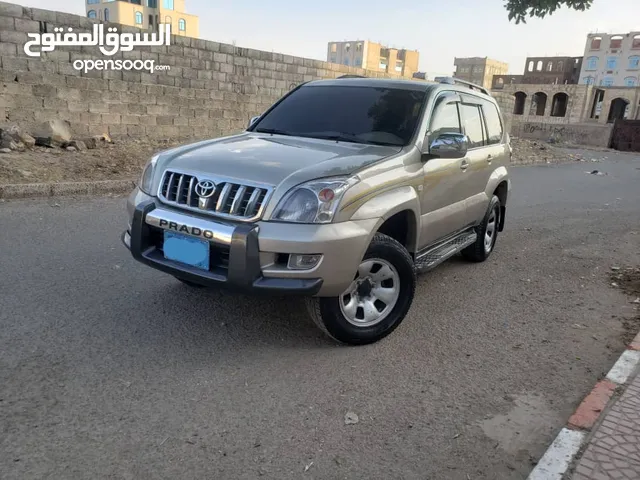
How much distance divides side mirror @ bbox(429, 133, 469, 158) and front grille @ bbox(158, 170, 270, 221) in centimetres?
154

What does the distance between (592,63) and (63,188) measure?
A: 318 feet

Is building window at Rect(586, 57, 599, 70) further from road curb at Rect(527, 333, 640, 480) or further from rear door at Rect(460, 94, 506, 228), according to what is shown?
road curb at Rect(527, 333, 640, 480)

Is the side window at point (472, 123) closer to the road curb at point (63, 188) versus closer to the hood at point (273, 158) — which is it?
the hood at point (273, 158)

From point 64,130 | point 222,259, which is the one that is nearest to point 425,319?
point 222,259

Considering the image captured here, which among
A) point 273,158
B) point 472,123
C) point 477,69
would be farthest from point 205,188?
point 477,69

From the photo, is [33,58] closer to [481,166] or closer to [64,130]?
[64,130]

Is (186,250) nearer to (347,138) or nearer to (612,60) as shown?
(347,138)

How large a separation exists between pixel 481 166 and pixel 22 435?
453 centimetres

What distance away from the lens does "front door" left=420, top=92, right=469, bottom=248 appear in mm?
4211

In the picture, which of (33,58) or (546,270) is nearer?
(546,270)

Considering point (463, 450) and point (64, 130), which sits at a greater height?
point (64, 130)

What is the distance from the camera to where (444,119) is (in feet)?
15.0

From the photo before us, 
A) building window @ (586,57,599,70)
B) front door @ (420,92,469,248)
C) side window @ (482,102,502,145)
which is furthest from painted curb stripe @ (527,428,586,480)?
building window @ (586,57,599,70)

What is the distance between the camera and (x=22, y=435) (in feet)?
8.34
